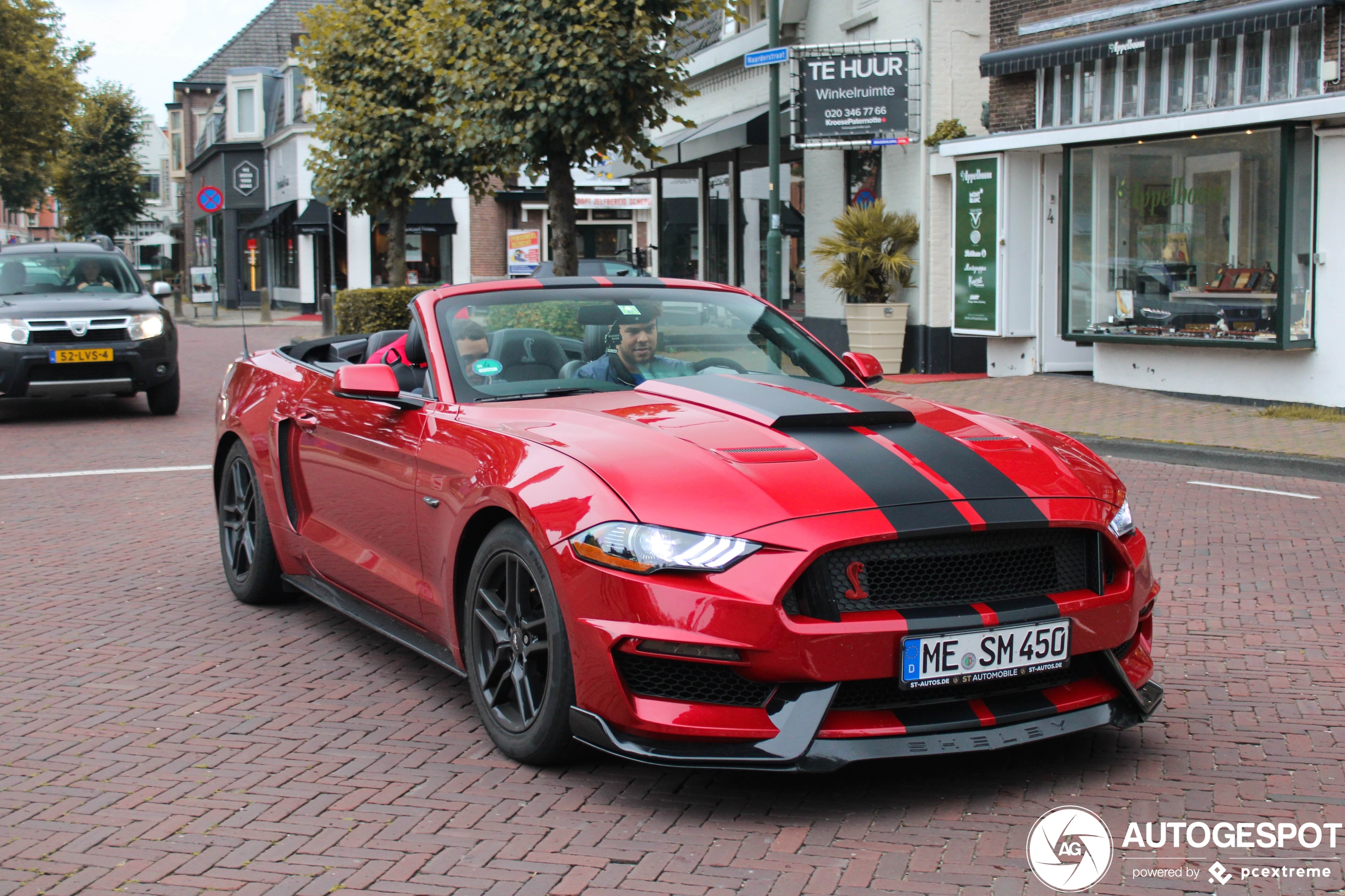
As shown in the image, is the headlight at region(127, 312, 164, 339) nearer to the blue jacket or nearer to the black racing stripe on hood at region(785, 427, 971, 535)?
the blue jacket

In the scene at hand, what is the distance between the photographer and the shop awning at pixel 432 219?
4494 centimetres

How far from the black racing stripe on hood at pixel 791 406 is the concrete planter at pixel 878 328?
44.8 feet

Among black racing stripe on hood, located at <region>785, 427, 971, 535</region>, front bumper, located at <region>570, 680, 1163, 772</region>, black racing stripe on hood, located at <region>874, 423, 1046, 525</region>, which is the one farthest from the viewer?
black racing stripe on hood, located at <region>874, 423, 1046, 525</region>

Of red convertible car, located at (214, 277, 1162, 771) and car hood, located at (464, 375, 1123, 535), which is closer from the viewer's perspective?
red convertible car, located at (214, 277, 1162, 771)

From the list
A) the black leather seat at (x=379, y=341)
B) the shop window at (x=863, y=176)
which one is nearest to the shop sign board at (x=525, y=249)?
the shop window at (x=863, y=176)

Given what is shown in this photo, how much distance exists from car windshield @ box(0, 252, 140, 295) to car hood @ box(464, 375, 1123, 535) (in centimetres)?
1166

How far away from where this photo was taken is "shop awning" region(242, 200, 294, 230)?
48.4 m

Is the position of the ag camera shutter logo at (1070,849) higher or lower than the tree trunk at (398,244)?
lower

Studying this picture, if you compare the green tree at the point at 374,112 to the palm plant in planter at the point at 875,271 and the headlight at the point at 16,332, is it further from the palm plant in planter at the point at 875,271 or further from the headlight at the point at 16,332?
the headlight at the point at 16,332

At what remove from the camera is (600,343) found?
494 centimetres

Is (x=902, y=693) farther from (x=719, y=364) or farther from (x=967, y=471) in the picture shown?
(x=719, y=364)

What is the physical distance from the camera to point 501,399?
4605 mm

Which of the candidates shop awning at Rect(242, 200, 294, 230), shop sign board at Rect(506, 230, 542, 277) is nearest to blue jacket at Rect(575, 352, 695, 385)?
shop sign board at Rect(506, 230, 542, 277)

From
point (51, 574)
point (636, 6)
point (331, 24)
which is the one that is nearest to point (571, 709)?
point (51, 574)
